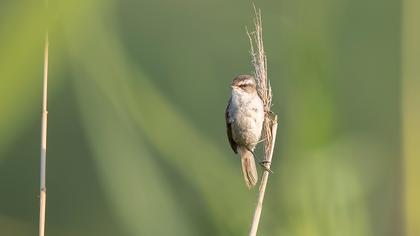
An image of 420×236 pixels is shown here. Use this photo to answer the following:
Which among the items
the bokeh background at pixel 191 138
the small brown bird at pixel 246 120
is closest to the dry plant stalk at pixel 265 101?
the bokeh background at pixel 191 138

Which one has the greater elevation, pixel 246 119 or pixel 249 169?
pixel 246 119

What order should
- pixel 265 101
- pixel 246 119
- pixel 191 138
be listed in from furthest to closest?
pixel 246 119 < pixel 265 101 < pixel 191 138

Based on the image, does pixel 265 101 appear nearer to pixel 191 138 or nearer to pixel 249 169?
pixel 191 138

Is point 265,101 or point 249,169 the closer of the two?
point 265,101

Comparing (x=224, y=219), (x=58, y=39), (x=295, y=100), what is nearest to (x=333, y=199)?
(x=295, y=100)

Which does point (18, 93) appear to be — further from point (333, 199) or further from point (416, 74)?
point (416, 74)

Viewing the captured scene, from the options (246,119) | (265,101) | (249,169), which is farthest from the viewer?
(246,119)

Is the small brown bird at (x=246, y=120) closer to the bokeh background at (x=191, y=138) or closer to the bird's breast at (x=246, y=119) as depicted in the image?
the bird's breast at (x=246, y=119)

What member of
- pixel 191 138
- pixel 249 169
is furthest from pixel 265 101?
pixel 249 169

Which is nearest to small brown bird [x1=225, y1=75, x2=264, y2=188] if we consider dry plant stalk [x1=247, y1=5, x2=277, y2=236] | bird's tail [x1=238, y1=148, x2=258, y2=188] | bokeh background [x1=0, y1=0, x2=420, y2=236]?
bird's tail [x1=238, y1=148, x2=258, y2=188]
